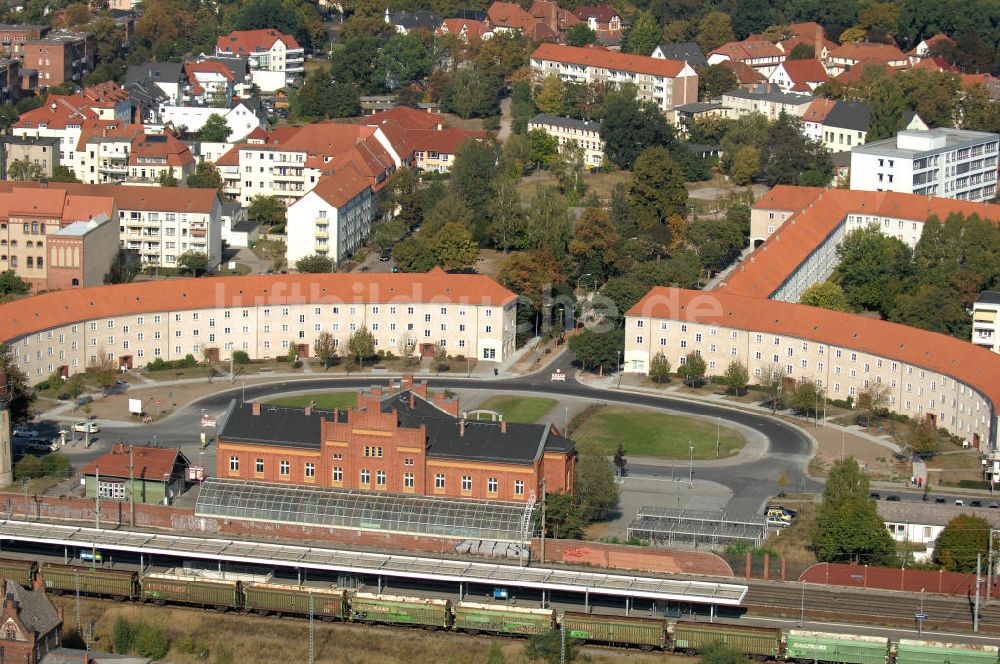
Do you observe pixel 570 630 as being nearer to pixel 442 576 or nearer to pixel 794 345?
pixel 442 576

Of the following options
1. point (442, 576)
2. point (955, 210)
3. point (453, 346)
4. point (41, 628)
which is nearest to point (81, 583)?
point (41, 628)

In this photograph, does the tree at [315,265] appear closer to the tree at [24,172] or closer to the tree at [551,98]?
the tree at [24,172]

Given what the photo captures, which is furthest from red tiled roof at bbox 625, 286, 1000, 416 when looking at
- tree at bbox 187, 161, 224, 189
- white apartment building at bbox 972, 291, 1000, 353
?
tree at bbox 187, 161, 224, 189

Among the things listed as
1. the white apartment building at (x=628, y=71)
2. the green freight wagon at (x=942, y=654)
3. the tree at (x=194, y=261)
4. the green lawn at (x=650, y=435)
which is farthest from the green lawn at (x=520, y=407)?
the white apartment building at (x=628, y=71)

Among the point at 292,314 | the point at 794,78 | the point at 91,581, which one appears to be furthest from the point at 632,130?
the point at 91,581

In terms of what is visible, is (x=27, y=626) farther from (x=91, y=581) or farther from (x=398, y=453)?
(x=398, y=453)

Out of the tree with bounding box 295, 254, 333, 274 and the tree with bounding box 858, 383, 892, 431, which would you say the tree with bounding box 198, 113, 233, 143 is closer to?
the tree with bounding box 295, 254, 333, 274
